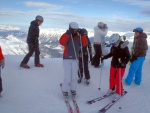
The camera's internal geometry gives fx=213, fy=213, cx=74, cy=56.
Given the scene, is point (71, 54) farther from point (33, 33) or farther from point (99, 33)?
point (99, 33)

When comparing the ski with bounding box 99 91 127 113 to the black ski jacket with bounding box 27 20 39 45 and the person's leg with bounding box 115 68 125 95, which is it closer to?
the person's leg with bounding box 115 68 125 95

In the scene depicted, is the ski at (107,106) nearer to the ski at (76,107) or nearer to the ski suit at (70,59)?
the ski at (76,107)

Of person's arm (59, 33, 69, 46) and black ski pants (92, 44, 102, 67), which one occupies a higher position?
person's arm (59, 33, 69, 46)

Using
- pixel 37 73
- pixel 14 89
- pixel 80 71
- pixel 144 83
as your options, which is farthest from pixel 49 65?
pixel 144 83

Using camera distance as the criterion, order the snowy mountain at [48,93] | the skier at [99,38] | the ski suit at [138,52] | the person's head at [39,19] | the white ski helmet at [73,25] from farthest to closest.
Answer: the skier at [99,38] < the person's head at [39,19] < the ski suit at [138,52] < the white ski helmet at [73,25] < the snowy mountain at [48,93]

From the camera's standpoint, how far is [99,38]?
38.4 feet

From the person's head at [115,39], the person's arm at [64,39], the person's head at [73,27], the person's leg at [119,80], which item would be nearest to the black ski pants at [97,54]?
the person's head at [115,39]

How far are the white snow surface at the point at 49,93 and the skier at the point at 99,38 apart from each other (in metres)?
0.66

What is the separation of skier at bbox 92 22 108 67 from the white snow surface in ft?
2.15

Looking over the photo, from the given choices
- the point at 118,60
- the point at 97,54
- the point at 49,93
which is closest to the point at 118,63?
the point at 118,60

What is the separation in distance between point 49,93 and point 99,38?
15.0 ft

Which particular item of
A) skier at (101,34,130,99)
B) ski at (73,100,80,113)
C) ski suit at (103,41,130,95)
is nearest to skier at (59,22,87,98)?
Result: ski at (73,100,80,113)

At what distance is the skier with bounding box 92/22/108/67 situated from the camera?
1142 cm

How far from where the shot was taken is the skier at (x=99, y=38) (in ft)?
37.5
